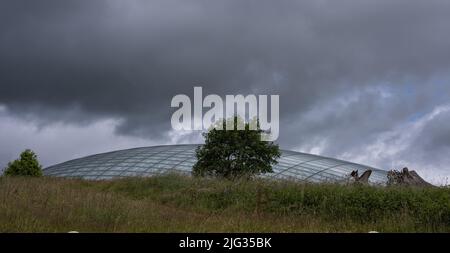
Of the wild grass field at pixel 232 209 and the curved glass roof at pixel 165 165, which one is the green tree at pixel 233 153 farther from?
the wild grass field at pixel 232 209

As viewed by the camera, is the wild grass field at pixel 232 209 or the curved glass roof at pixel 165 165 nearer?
the wild grass field at pixel 232 209

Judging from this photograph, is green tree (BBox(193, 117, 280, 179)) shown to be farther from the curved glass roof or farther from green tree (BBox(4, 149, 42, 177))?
green tree (BBox(4, 149, 42, 177))

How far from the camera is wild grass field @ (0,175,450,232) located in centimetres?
994

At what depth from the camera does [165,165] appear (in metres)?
43.5

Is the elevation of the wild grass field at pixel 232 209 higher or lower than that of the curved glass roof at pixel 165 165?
lower

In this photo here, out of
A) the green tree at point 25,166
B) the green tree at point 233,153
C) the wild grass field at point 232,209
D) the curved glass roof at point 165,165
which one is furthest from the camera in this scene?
the curved glass roof at point 165,165

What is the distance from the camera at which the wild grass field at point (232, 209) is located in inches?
391

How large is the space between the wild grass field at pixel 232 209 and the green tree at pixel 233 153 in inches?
458

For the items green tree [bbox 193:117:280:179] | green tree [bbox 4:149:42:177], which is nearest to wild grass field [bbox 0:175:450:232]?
green tree [bbox 193:117:280:179]

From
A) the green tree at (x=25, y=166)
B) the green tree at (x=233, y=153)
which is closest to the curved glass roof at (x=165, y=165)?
the green tree at (x=25, y=166)

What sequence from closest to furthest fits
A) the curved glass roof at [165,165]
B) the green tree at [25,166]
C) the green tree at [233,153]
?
the green tree at [233,153] < the green tree at [25,166] < the curved glass roof at [165,165]
